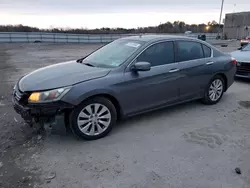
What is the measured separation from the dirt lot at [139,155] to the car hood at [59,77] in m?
0.85

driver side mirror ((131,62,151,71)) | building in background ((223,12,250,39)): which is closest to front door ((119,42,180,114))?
driver side mirror ((131,62,151,71))

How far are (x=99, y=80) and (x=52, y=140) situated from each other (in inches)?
46.9

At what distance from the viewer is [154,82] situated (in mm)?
4312

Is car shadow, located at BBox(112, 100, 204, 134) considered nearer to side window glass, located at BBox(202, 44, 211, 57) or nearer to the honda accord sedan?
the honda accord sedan

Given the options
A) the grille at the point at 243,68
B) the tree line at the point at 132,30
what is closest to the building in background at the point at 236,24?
the tree line at the point at 132,30

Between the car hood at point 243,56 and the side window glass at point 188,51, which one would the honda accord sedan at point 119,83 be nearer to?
the side window glass at point 188,51

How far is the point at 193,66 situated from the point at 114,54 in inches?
63.8

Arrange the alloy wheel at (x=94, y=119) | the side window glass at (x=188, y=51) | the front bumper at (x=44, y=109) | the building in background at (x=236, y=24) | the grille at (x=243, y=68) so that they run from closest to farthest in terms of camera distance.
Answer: the front bumper at (x=44, y=109), the alloy wheel at (x=94, y=119), the side window glass at (x=188, y=51), the grille at (x=243, y=68), the building in background at (x=236, y=24)

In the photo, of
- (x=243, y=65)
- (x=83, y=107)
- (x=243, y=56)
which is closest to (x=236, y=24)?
(x=243, y=56)

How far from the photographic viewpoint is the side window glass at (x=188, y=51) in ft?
15.6

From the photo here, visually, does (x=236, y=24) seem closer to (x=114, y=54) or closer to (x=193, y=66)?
(x=193, y=66)

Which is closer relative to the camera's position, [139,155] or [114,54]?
[139,155]

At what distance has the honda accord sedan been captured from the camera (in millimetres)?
3502

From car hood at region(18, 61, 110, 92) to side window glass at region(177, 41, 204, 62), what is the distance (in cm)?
164
